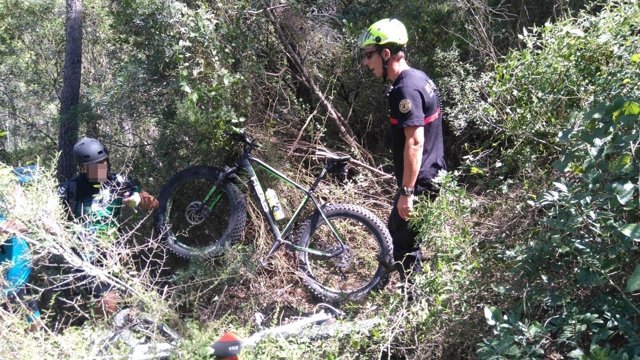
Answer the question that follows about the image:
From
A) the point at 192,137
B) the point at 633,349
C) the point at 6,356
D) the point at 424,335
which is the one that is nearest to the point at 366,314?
the point at 424,335

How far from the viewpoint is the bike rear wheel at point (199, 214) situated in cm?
482

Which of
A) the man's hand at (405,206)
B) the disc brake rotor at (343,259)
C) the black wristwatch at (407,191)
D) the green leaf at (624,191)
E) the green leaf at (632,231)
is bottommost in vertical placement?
the disc brake rotor at (343,259)

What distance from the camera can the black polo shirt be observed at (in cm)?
352

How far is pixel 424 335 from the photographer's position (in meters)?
3.12

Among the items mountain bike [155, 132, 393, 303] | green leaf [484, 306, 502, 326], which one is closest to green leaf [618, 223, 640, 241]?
green leaf [484, 306, 502, 326]

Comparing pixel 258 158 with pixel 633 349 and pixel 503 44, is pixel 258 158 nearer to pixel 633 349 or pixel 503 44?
pixel 503 44

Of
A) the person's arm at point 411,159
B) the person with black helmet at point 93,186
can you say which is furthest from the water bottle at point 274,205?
the person's arm at point 411,159

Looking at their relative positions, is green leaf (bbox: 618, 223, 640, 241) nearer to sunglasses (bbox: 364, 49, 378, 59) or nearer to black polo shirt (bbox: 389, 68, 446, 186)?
black polo shirt (bbox: 389, 68, 446, 186)

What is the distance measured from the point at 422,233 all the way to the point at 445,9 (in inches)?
140

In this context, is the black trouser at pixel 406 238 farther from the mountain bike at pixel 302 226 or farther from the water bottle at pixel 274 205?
the water bottle at pixel 274 205

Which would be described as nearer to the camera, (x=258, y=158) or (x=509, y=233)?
(x=509, y=233)

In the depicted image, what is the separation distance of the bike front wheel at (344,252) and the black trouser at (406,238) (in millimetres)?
539

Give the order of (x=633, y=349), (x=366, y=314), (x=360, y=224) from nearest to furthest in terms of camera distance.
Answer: (x=633, y=349), (x=366, y=314), (x=360, y=224)

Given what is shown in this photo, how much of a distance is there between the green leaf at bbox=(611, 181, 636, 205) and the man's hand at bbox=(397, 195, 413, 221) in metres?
1.51
